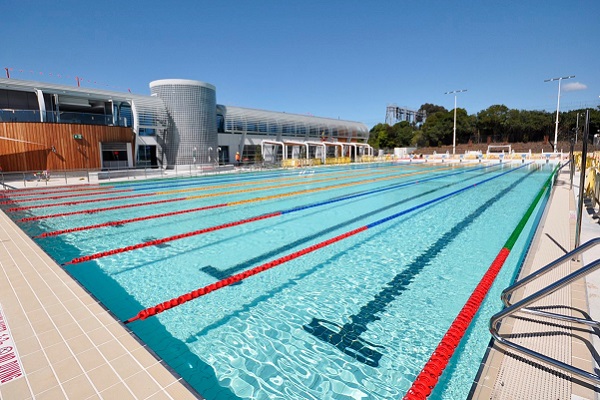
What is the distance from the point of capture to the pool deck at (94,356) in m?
1.82

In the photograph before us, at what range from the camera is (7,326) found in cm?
254

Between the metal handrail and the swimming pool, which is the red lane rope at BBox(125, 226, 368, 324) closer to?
the swimming pool

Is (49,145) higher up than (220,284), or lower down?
higher up

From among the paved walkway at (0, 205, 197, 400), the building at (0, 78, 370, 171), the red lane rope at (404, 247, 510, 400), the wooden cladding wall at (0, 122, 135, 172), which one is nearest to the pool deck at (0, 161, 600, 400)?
the paved walkway at (0, 205, 197, 400)

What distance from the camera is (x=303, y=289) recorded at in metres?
3.80

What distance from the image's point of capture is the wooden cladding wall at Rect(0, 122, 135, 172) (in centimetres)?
1450

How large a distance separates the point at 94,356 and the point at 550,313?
131 inches

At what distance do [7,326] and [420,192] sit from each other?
11.1 metres

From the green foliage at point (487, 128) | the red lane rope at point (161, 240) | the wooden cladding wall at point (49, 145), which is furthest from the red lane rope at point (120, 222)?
the green foliage at point (487, 128)

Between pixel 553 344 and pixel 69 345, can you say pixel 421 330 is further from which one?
pixel 69 345

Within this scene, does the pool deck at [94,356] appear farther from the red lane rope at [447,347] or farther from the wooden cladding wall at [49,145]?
the wooden cladding wall at [49,145]

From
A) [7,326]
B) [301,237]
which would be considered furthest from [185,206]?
[7,326]

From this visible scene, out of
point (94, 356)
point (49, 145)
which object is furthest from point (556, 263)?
point (49, 145)

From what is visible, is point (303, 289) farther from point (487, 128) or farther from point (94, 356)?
point (487, 128)
